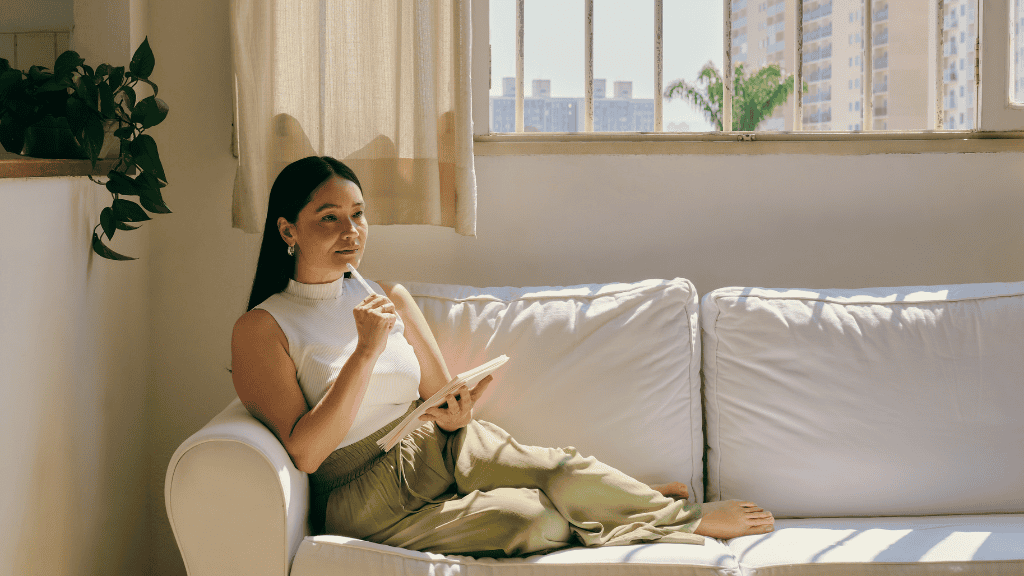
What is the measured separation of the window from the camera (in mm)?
2316

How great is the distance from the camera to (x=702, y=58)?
2.36m

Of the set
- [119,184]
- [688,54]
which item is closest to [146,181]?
[119,184]

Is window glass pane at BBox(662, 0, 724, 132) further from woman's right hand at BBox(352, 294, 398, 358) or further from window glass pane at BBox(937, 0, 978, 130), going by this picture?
woman's right hand at BBox(352, 294, 398, 358)

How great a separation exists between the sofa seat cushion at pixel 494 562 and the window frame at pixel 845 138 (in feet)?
4.11

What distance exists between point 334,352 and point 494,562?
1.79 ft

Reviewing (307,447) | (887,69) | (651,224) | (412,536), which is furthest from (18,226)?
(887,69)

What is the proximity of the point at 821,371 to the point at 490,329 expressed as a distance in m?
0.83

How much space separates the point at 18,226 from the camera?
134 centimetres

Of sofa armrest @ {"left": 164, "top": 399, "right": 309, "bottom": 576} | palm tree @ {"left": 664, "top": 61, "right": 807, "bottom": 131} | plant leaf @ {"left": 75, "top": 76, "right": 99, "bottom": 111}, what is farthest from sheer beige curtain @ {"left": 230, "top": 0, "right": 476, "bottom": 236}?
sofa armrest @ {"left": 164, "top": 399, "right": 309, "bottom": 576}

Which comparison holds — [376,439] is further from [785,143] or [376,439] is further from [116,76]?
[785,143]

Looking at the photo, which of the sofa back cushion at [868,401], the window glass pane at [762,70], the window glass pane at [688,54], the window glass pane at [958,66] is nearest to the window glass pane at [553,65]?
the window glass pane at [688,54]

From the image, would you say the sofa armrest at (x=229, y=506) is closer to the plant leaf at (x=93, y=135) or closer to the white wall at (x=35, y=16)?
the plant leaf at (x=93, y=135)

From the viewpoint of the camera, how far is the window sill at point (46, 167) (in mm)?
1319

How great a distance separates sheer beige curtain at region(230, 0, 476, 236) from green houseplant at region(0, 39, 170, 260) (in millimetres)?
326
